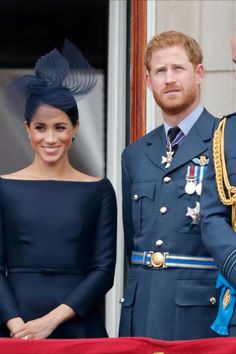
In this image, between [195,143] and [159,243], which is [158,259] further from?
[195,143]

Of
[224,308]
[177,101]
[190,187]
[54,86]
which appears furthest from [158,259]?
[54,86]

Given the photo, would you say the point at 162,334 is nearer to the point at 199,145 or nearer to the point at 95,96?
the point at 199,145

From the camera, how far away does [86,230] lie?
17.9 feet

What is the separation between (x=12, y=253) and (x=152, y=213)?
60 centimetres

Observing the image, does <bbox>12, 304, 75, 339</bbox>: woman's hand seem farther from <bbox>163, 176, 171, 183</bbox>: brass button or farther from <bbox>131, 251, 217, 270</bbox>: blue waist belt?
<bbox>163, 176, 171, 183</bbox>: brass button

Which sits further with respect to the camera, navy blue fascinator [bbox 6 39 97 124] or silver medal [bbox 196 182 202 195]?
navy blue fascinator [bbox 6 39 97 124]

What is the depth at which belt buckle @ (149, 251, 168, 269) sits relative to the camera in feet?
17.4

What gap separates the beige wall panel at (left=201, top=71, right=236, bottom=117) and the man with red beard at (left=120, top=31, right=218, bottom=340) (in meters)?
1.23

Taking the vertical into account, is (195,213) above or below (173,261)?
above

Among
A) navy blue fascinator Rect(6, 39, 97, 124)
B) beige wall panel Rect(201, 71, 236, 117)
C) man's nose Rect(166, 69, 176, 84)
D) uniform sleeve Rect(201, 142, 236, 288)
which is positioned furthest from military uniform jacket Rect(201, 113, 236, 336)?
beige wall panel Rect(201, 71, 236, 117)

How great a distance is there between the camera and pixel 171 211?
5.31m

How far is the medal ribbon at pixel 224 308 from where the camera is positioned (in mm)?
4773

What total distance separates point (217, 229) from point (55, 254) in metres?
0.88

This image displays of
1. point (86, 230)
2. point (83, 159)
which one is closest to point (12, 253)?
point (86, 230)
